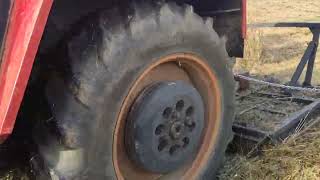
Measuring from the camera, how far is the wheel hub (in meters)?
2.76

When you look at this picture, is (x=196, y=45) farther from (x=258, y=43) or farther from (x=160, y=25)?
(x=258, y=43)

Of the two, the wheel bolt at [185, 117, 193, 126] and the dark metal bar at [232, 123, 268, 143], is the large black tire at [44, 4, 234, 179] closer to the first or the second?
the wheel bolt at [185, 117, 193, 126]

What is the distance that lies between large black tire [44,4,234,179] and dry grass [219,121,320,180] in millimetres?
1193

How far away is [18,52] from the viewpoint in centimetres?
220

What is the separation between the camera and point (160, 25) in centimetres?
270

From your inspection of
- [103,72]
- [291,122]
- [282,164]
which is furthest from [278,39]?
[103,72]

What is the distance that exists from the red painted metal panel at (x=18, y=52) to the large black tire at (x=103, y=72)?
1.00 ft

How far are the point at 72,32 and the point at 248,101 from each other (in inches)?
98.9

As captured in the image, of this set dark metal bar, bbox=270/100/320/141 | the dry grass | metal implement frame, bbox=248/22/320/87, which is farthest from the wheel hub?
metal implement frame, bbox=248/22/320/87

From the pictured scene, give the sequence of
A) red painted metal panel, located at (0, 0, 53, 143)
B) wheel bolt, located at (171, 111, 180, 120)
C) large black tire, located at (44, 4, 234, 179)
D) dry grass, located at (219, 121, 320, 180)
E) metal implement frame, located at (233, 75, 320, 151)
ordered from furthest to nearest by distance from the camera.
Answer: metal implement frame, located at (233, 75, 320, 151)
dry grass, located at (219, 121, 320, 180)
wheel bolt, located at (171, 111, 180, 120)
large black tire, located at (44, 4, 234, 179)
red painted metal panel, located at (0, 0, 53, 143)

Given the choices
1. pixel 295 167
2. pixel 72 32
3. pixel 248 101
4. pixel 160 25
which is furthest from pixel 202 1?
pixel 248 101

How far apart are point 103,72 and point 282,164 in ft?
5.72

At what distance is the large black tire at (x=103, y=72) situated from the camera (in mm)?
2445

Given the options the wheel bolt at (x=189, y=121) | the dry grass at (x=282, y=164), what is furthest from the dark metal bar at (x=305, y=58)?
the wheel bolt at (x=189, y=121)
